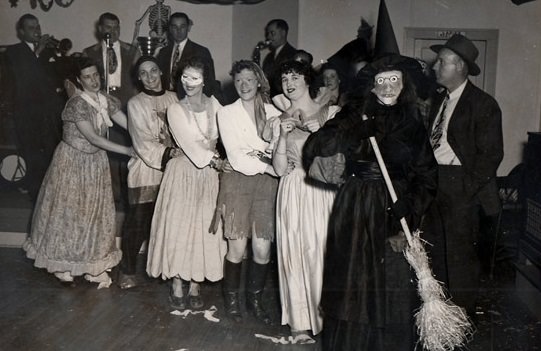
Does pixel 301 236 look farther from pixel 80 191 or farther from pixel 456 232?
pixel 80 191

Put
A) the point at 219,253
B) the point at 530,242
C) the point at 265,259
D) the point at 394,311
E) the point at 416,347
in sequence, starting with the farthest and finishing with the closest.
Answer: the point at 530,242, the point at 219,253, the point at 265,259, the point at 416,347, the point at 394,311

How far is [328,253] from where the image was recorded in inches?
90.4

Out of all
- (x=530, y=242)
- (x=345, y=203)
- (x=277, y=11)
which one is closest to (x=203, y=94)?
(x=277, y=11)

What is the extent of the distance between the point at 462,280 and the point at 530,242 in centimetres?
62

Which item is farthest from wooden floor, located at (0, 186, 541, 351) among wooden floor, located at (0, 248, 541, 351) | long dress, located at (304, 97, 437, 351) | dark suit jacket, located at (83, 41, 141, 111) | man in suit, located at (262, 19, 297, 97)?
man in suit, located at (262, 19, 297, 97)

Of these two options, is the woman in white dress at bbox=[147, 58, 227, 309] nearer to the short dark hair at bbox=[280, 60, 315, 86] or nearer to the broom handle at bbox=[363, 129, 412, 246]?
the short dark hair at bbox=[280, 60, 315, 86]

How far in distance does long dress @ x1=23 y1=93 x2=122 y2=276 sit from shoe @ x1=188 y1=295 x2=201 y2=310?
0.60 meters

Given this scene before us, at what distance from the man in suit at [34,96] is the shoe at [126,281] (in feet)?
3.18

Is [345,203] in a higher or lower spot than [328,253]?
higher

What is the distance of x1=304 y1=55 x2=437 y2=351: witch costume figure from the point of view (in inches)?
86.1

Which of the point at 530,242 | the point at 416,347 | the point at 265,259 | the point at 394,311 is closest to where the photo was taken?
the point at 394,311

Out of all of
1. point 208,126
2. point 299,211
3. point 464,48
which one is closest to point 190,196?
point 208,126

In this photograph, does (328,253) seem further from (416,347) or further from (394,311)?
(416,347)

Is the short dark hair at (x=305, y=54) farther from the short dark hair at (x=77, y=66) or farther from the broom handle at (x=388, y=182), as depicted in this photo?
the short dark hair at (x=77, y=66)
